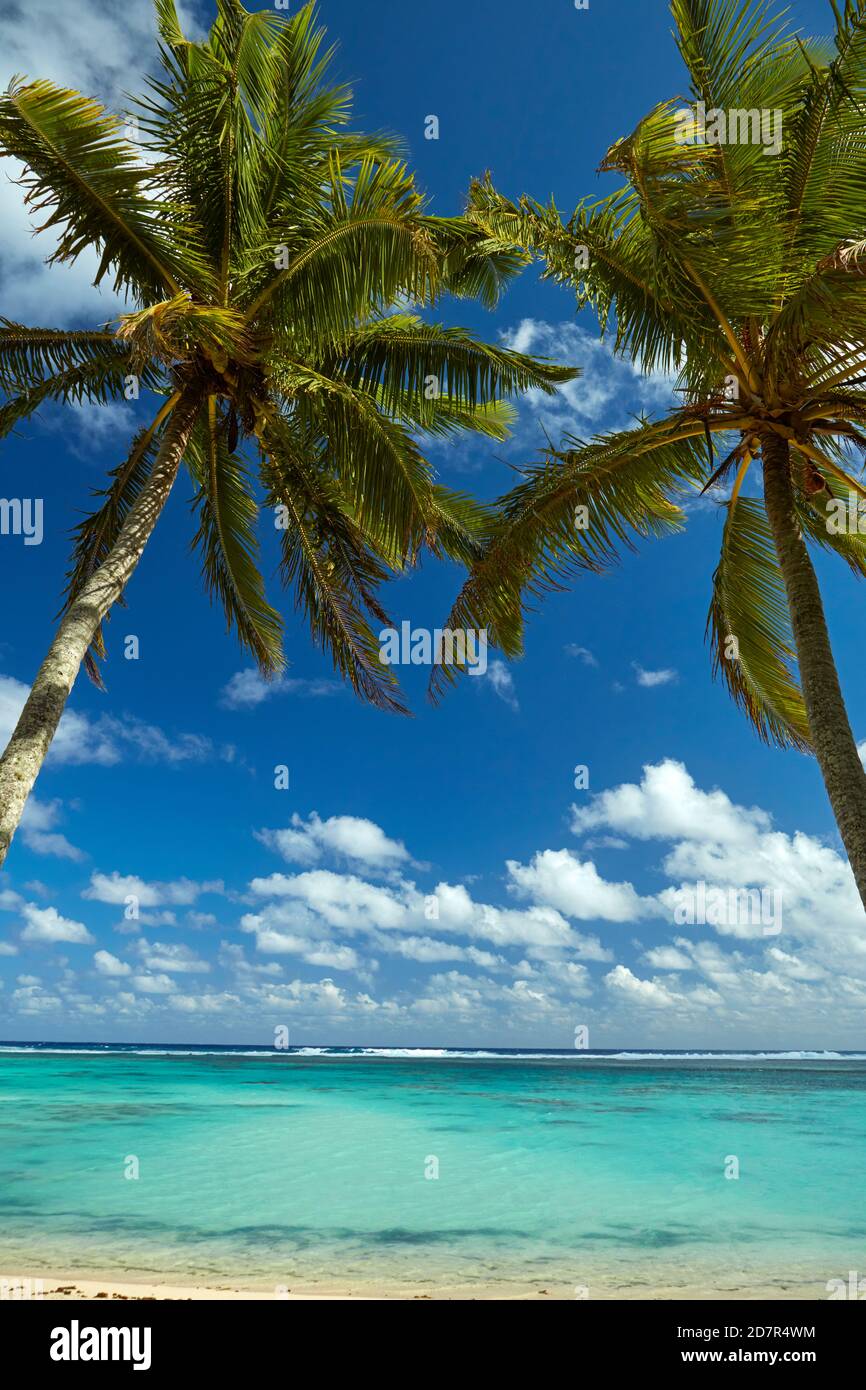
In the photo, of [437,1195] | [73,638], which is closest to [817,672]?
[73,638]

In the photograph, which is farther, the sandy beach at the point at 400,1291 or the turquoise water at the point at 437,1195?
the turquoise water at the point at 437,1195

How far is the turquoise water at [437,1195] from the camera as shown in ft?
23.5

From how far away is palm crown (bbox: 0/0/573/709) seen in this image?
7.23 m

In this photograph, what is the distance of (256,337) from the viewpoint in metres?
8.19

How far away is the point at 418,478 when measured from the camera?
832 cm

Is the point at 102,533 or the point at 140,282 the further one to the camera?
the point at 102,533

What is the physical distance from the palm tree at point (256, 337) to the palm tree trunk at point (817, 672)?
10.1ft

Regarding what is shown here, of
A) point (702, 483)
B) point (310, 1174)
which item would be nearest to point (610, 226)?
point (702, 483)

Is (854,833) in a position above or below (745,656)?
below

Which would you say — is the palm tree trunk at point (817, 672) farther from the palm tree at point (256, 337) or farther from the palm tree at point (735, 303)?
the palm tree at point (256, 337)

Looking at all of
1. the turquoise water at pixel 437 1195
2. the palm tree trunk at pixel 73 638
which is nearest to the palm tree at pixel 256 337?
the palm tree trunk at pixel 73 638

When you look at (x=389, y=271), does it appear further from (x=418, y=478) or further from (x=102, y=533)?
(x=102, y=533)

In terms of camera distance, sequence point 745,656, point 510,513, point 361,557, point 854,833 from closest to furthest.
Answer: point 854,833
point 510,513
point 745,656
point 361,557

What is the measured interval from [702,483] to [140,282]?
5602 mm
